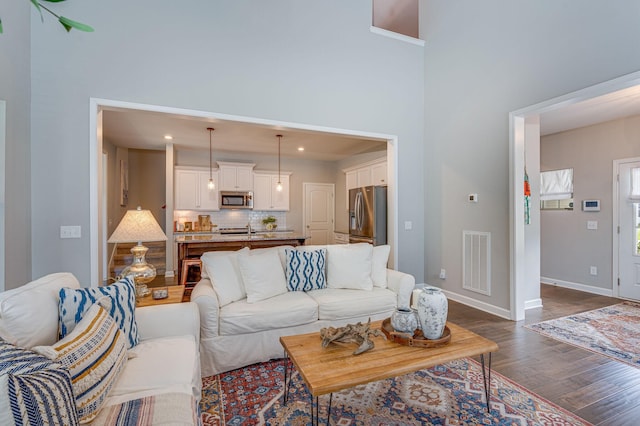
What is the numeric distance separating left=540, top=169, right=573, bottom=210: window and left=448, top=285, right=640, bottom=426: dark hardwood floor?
254 cm

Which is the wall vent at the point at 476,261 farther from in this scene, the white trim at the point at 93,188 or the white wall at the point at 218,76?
the white trim at the point at 93,188

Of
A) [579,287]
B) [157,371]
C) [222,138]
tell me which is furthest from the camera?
[222,138]

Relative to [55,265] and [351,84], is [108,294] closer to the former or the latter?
[55,265]

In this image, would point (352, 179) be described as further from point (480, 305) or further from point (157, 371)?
point (157, 371)

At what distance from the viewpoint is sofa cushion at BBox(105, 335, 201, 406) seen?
56.0 inches

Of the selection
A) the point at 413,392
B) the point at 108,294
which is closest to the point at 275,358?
the point at 413,392

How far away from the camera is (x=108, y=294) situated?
1.73 m

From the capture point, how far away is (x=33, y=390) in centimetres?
91

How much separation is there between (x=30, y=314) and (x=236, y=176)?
5966 millimetres

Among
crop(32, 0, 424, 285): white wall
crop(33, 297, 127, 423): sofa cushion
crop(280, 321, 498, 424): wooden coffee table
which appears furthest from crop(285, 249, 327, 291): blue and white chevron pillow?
crop(32, 0, 424, 285): white wall

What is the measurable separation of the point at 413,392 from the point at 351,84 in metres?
3.76

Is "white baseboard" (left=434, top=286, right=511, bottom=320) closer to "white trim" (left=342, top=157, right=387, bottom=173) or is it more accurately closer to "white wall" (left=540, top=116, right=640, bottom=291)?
"white wall" (left=540, top=116, right=640, bottom=291)

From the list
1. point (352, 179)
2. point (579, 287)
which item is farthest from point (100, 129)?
point (579, 287)

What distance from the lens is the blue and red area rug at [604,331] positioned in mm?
2746
